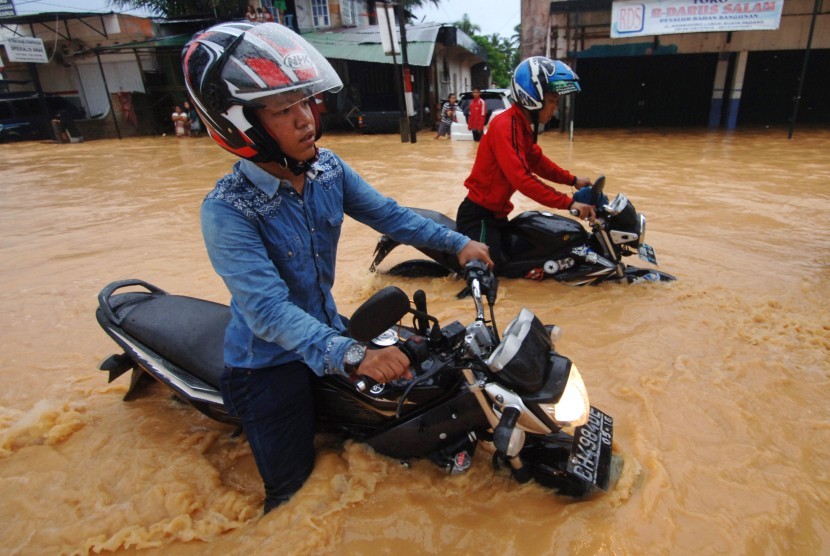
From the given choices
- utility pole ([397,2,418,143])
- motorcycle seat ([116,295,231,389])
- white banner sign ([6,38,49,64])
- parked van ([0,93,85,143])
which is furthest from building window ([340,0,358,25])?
motorcycle seat ([116,295,231,389])

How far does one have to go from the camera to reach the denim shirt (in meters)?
1.77

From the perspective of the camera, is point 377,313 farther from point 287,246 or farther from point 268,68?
point 268,68

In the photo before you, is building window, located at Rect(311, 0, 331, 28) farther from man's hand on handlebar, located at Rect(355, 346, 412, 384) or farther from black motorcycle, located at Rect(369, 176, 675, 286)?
man's hand on handlebar, located at Rect(355, 346, 412, 384)

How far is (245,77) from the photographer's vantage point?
1646 mm

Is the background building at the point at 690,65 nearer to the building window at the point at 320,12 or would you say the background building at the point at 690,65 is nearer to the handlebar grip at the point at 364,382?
the building window at the point at 320,12

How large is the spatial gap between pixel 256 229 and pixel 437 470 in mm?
1343

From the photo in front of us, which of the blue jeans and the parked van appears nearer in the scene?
the blue jeans

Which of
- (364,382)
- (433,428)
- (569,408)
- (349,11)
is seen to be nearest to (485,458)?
(433,428)

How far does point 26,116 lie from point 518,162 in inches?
1138

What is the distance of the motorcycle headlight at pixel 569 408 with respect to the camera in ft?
5.66

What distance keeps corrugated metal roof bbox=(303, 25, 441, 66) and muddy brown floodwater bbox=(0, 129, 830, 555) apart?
14447 mm

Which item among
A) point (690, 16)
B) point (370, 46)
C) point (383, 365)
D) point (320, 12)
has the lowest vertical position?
point (383, 365)

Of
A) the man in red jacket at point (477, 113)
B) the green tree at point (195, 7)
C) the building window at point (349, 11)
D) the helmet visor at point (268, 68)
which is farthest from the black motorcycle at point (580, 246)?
the building window at point (349, 11)

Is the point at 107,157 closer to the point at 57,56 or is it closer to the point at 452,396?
the point at 57,56
